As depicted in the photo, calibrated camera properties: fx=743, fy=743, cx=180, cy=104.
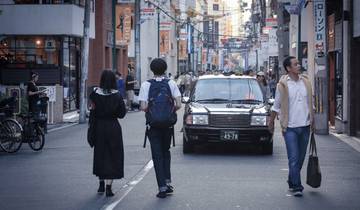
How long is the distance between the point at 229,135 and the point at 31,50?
18.7 metres

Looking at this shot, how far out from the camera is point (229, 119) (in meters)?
15.1

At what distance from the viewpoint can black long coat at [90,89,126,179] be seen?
10.3 metres

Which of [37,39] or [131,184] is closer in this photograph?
[131,184]

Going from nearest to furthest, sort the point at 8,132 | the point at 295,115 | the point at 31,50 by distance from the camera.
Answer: the point at 295,115 < the point at 8,132 < the point at 31,50

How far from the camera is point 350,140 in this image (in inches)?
750

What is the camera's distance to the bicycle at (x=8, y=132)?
53.1 feet

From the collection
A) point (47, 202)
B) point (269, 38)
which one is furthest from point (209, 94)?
point (269, 38)

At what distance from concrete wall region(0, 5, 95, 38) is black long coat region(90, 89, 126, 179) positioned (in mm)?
21160

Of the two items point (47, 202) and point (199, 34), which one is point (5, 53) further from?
point (199, 34)

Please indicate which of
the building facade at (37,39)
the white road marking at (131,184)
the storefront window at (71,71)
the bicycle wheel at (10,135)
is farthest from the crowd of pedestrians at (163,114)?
the storefront window at (71,71)

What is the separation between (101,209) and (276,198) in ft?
8.02

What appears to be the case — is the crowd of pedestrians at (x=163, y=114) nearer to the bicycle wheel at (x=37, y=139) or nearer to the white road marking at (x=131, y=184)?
the white road marking at (x=131, y=184)

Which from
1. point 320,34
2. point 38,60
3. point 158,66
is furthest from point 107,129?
point 38,60

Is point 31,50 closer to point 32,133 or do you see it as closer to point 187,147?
point 32,133
